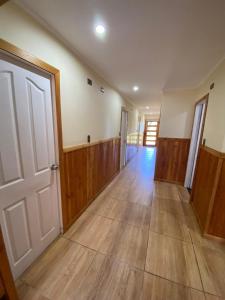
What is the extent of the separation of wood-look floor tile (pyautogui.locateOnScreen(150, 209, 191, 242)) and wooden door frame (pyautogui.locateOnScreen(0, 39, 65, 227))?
4.56ft

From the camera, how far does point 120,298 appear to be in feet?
3.73

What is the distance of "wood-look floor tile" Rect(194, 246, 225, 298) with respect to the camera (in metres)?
1.23

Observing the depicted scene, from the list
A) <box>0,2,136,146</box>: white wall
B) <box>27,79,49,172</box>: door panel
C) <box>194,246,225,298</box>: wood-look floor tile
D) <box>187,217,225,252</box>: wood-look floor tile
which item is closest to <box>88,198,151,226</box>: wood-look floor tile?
<box>187,217,225,252</box>: wood-look floor tile

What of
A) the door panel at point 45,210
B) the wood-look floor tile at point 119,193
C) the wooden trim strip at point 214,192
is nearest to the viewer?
the door panel at point 45,210

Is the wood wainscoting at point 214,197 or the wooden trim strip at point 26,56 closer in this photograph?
the wooden trim strip at point 26,56

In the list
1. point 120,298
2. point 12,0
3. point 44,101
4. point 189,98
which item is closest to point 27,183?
point 44,101

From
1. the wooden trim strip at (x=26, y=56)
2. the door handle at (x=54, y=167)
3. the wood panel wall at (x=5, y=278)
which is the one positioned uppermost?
the wooden trim strip at (x=26, y=56)

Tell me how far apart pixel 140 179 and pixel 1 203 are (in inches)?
126

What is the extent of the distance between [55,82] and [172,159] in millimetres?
3160

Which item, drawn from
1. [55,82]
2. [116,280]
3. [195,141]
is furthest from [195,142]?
[55,82]

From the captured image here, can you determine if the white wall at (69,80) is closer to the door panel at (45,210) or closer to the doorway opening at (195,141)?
the door panel at (45,210)

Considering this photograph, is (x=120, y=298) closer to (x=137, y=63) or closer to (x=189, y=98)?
(x=137, y=63)

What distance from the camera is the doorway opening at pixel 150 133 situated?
9316mm

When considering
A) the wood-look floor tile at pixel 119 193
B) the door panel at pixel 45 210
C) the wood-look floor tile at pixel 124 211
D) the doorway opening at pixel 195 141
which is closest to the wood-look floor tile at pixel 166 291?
the wood-look floor tile at pixel 124 211
